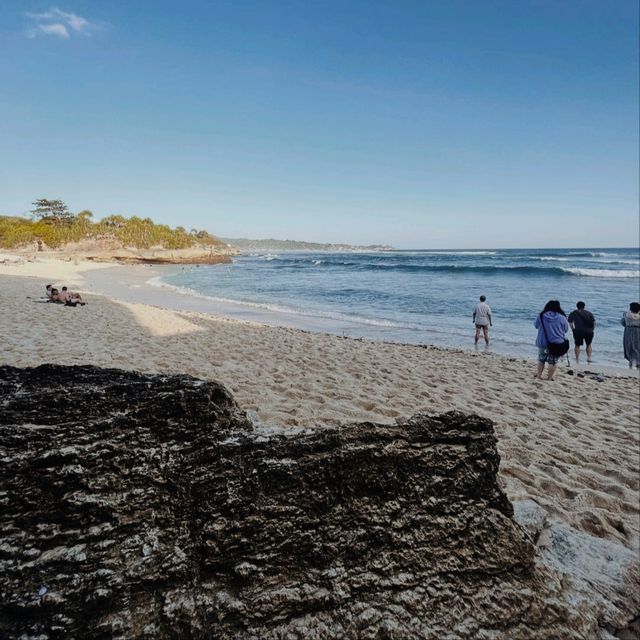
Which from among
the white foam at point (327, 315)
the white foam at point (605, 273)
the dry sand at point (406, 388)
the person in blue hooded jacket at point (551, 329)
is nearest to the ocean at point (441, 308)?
the white foam at point (327, 315)

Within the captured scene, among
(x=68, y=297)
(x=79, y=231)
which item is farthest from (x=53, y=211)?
(x=68, y=297)

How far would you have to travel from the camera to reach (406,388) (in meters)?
7.05

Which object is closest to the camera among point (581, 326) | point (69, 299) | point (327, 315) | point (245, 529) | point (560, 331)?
point (245, 529)

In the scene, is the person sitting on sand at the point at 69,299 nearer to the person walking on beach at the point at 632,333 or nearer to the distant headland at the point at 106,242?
the person walking on beach at the point at 632,333

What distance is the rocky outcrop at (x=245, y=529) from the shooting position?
1347mm

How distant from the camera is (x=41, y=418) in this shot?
1.76 meters

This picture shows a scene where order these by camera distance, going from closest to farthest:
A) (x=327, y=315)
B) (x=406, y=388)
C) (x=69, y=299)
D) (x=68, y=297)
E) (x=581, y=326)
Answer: (x=406, y=388) < (x=581, y=326) < (x=69, y=299) < (x=68, y=297) < (x=327, y=315)

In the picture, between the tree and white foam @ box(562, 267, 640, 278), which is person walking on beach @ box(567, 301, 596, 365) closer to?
white foam @ box(562, 267, 640, 278)

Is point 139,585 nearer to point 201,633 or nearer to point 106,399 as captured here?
point 201,633

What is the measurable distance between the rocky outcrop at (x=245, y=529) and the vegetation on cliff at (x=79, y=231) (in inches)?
3375

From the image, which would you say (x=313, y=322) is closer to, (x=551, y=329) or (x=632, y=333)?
(x=551, y=329)

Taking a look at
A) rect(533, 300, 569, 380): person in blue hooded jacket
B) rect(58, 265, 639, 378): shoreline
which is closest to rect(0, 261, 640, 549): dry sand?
rect(533, 300, 569, 380): person in blue hooded jacket

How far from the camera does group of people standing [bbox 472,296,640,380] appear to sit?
8156mm

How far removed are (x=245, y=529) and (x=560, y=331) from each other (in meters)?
8.37
